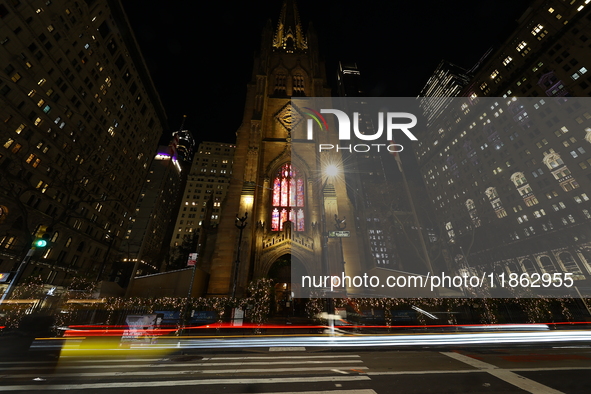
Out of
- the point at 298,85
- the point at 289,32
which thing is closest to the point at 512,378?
the point at 298,85

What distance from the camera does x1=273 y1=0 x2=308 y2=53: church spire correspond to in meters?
57.6

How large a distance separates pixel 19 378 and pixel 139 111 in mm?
71408

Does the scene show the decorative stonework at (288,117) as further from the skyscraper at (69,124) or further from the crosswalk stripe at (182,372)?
the crosswalk stripe at (182,372)

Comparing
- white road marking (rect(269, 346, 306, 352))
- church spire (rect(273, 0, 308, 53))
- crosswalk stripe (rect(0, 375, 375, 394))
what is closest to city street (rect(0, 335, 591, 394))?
crosswalk stripe (rect(0, 375, 375, 394))

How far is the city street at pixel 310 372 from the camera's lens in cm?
582

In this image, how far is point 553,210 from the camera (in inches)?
1881

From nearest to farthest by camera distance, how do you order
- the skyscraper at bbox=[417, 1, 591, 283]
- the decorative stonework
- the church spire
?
1. the decorative stonework
2. the skyscraper at bbox=[417, 1, 591, 283]
3. the church spire

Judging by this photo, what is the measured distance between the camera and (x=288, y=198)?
34.8m

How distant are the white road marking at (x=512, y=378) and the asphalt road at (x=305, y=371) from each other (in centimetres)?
2

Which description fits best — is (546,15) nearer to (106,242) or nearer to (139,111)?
(139,111)

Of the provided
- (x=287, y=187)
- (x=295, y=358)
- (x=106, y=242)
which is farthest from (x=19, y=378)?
(x=106, y=242)

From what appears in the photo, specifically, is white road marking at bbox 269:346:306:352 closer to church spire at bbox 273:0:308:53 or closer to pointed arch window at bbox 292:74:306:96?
pointed arch window at bbox 292:74:306:96

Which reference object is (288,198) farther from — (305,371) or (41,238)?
(305,371)

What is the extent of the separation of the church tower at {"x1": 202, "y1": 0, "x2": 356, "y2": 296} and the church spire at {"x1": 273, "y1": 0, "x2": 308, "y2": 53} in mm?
13472
